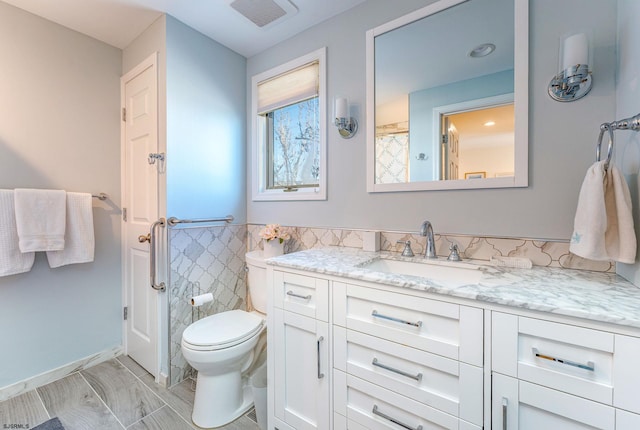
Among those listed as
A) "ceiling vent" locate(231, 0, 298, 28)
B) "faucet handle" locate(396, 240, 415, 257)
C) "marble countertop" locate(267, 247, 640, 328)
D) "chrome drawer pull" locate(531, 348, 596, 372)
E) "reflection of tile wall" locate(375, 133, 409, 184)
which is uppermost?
"ceiling vent" locate(231, 0, 298, 28)

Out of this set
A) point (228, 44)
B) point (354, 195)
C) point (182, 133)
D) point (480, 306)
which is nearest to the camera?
point (480, 306)

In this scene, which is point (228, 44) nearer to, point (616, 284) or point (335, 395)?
point (335, 395)

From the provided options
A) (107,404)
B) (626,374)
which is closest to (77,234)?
(107,404)

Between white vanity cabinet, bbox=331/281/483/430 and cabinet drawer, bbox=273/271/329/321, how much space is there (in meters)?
0.06

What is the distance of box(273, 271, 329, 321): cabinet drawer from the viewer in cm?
116

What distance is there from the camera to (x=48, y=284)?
1.78 meters

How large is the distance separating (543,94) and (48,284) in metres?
2.98

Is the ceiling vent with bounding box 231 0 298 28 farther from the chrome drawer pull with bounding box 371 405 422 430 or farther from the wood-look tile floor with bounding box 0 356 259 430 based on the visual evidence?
the wood-look tile floor with bounding box 0 356 259 430

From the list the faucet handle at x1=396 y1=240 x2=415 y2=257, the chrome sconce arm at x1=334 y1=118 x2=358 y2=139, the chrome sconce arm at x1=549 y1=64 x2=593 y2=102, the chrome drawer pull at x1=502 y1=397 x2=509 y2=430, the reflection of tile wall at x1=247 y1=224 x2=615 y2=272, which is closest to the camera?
the chrome drawer pull at x1=502 y1=397 x2=509 y2=430

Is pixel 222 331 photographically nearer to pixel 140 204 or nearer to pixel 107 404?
pixel 107 404

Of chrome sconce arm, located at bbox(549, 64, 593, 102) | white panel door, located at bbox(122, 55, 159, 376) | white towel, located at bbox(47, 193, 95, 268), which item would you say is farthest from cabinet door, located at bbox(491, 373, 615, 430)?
white towel, located at bbox(47, 193, 95, 268)

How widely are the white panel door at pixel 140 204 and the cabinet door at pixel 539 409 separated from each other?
1.88 metres

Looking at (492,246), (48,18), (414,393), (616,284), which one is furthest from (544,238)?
(48,18)

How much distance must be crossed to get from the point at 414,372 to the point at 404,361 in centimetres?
4
